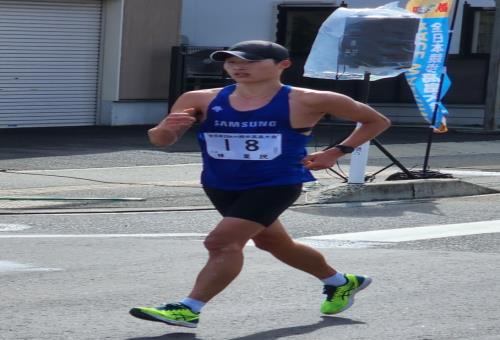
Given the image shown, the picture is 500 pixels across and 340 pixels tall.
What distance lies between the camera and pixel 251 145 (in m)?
6.49

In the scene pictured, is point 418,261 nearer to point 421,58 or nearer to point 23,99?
point 421,58

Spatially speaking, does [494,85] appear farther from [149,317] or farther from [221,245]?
[149,317]

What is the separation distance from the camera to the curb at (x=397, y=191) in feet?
42.4

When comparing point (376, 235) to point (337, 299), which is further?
point (376, 235)

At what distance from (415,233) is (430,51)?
3456mm

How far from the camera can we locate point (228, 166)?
6543 mm

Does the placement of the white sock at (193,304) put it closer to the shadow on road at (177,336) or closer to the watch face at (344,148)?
the shadow on road at (177,336)

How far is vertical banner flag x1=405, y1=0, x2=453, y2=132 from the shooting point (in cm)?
1353

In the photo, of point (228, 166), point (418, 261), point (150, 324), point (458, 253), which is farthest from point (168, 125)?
point (458, 253)

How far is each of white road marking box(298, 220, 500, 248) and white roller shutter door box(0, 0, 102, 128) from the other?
38.4ft

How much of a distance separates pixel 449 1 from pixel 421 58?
27.9 inches

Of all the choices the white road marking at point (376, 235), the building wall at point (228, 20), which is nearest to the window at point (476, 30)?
the building wall at point (228, 20)

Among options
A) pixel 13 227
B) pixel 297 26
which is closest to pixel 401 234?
pixel 13 227

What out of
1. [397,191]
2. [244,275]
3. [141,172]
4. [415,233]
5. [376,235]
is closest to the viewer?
[244,275]
